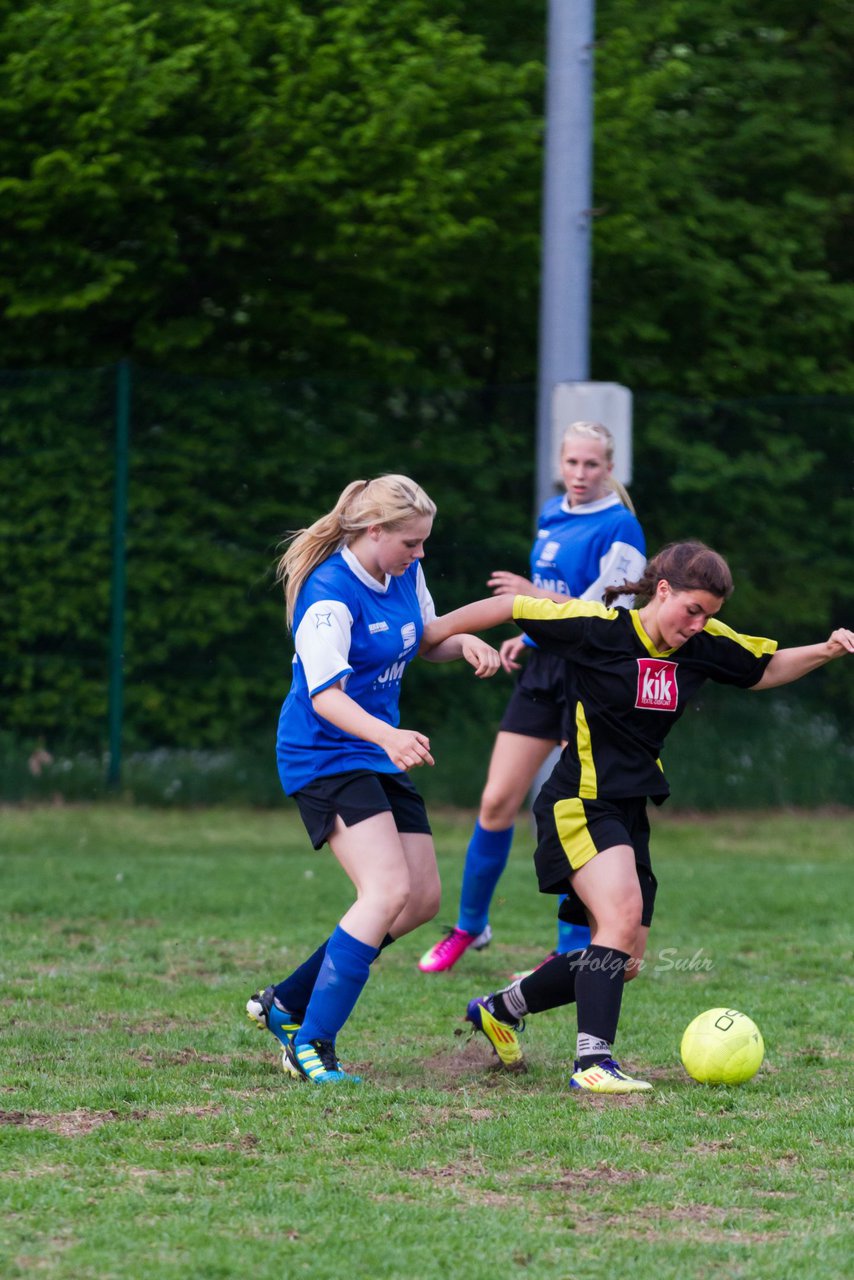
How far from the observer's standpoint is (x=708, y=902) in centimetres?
848

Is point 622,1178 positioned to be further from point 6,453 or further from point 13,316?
point 13,316

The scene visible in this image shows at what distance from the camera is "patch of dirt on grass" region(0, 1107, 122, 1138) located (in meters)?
4.25

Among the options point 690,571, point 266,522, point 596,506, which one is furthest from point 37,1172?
point 266,522

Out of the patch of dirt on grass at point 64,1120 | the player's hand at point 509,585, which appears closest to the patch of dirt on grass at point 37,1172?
the patch of dirt on grass at point 64,1120

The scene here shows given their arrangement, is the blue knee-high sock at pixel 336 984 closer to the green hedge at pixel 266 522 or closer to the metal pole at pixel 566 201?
the metal pole at pixel 566 201

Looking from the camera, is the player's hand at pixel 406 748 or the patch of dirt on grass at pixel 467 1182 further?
the player's hand at pixel 406 748

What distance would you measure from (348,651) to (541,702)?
1949 millimetres

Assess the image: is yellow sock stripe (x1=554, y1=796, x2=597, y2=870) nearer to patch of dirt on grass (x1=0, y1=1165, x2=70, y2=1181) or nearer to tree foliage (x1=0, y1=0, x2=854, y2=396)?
patch of dirt on grass (x1=0, y1=1165, x2=70, y2=1181)

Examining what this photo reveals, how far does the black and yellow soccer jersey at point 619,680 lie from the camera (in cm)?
491

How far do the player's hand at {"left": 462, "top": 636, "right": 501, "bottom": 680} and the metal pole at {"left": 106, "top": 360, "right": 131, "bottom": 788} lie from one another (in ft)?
21.0

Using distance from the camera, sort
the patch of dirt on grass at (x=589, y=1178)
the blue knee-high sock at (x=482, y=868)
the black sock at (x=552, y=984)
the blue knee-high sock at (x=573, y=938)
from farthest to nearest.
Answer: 1. the blue knee-high sock at (x=482, y=868)
2. the blue knee-high sock at (x=573, y=938)
3. the black sock at (x=552, y=984)
4. the patch of dirt on grass at (x=589, y=1178)

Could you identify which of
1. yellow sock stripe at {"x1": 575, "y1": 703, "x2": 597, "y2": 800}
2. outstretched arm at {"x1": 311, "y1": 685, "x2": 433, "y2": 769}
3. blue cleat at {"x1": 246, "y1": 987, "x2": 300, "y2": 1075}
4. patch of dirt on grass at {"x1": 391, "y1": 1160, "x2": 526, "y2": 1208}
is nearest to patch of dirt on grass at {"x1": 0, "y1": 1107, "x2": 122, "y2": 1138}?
blue cleat at {"x1": 246, "y1": 987, "x2": 300, "y2": 1075}

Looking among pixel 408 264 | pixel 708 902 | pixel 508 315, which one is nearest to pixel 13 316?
pixel 408 264

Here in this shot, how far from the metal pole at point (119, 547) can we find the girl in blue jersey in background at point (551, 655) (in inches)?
191
